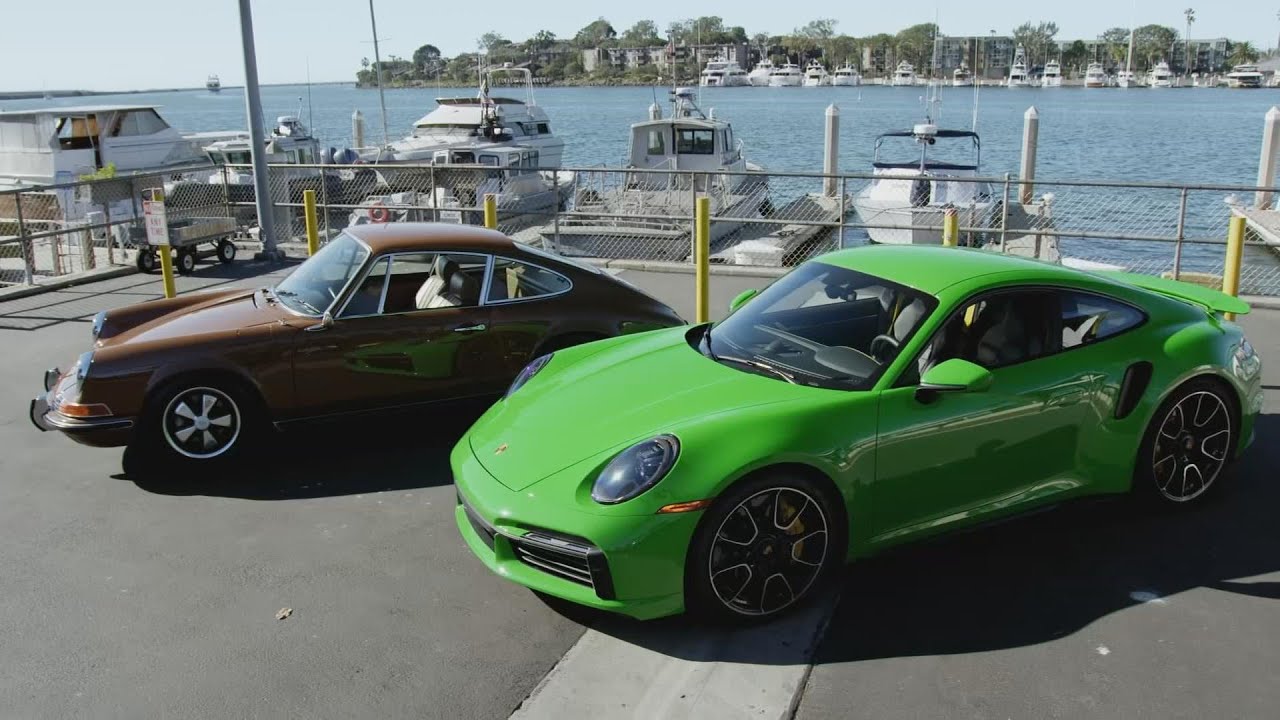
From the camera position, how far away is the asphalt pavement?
4141 millimetres

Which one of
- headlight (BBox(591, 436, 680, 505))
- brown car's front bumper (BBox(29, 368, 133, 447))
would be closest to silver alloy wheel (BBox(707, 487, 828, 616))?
headlight (BBox(591, 436, 680, 505))

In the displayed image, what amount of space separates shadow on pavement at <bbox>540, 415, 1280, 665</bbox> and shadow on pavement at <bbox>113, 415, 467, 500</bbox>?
2.13 meters

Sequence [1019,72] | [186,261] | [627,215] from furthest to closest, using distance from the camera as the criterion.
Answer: [1019,72] < [627,215] < [186,261]

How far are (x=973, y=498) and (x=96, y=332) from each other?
5.42 m

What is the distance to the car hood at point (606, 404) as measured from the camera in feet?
15.3

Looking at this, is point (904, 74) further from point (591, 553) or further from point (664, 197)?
point (591, 553)

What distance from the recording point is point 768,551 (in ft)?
14.9

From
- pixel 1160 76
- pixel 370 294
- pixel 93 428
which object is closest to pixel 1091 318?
pixel 370 294

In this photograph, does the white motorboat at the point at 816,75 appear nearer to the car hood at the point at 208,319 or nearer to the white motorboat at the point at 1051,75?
the white motorboat at the point at 1051,75

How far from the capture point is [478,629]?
4.70m

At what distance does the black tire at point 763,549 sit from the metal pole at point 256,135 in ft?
34.8

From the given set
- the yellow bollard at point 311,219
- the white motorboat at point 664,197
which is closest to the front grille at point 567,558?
the yellow bollard at point 311,219

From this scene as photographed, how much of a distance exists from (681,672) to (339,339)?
3.51m

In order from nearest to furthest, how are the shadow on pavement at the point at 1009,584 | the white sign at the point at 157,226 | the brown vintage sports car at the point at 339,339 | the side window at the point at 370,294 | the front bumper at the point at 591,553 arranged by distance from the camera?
the front bumper at the point at 591,553 < the shadow on pavement at the point at 1009,584 < the brown vintage sports car at the point at 339,339 < the side window at the point at 370,294 < the white sign at the point at 157,226
